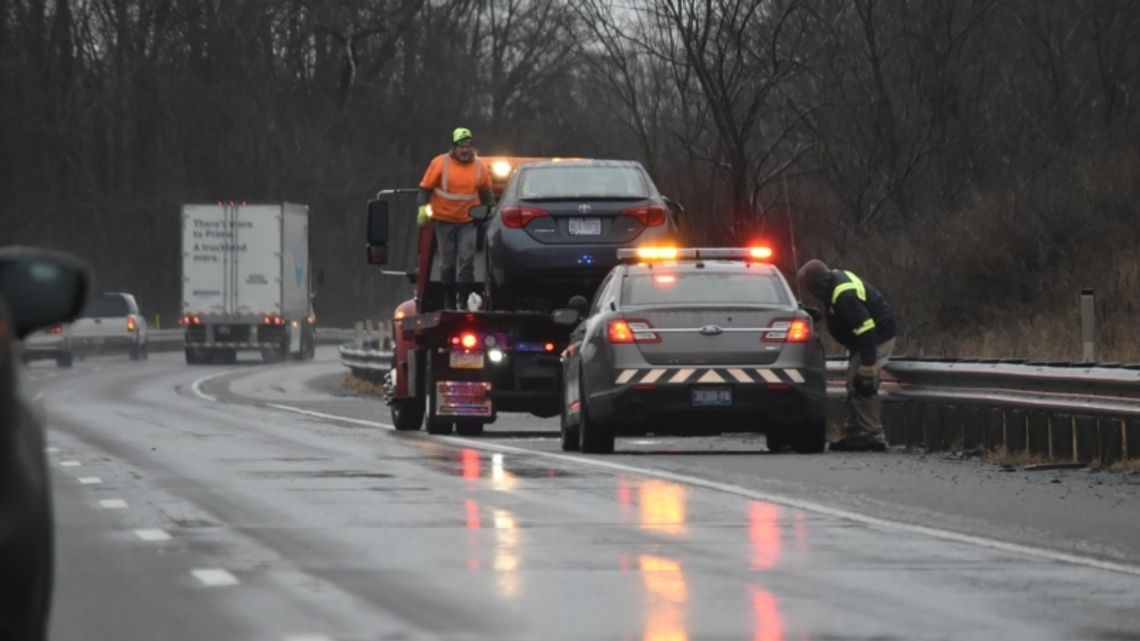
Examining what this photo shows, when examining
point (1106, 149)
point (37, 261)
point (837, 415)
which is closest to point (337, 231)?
point (1106, 149)

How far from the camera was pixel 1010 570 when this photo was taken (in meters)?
11.2

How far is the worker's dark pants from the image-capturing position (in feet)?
81.1

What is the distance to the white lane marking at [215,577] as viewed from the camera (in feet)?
35.0

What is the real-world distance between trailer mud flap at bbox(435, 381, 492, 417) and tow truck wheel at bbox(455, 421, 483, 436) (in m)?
0.99

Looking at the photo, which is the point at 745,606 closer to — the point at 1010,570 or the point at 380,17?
the point at 1010,570

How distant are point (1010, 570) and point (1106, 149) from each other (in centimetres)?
2455

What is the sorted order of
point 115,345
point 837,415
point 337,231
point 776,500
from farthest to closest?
point 337,231 → point 115,345 → point 837,415 → point 776,500

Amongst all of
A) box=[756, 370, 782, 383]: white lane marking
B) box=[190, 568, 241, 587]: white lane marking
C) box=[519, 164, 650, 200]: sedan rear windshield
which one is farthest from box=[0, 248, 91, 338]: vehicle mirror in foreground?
box=[519, 164, 650, 200]: sedan rear windshield

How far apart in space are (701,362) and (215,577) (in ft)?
30.4

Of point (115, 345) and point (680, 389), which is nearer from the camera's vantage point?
point (680, 389)

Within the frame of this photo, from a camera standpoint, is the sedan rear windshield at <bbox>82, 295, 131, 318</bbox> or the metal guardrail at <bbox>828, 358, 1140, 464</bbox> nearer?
the metal guardrail at <bbox>828, 358, 1140, 464</bbox>

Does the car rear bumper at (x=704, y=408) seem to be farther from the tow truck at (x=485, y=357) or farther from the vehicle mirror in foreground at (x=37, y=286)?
the vehicle mirror in foreground at (x=37, y=286)

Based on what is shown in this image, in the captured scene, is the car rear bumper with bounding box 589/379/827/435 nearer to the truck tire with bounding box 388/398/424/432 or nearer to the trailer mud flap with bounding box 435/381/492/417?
the trailer mud flap with bounding box 435/381/492/417

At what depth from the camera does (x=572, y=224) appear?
23.3 metres
